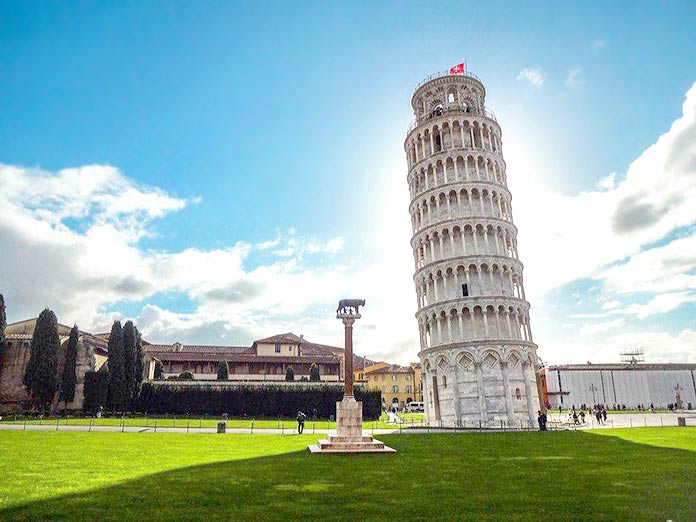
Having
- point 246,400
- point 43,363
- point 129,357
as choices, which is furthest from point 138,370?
point 246,400

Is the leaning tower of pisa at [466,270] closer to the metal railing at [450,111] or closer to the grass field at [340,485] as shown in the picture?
the metal railing at [450,111]

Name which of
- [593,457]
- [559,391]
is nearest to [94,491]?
[593,457]

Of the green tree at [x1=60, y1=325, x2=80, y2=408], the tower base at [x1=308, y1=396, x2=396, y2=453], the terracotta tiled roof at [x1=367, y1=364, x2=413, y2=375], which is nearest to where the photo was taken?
the tower base at [x1=308, y1=396, x2=396, y2=453]

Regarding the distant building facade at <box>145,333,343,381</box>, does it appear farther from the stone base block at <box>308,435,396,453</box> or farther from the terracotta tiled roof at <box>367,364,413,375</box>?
the stone base block at <box>308,435,396,453</box>

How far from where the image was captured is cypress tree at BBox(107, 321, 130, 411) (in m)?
52.3

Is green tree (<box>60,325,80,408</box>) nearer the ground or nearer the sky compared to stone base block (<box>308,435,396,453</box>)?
nearer the sky

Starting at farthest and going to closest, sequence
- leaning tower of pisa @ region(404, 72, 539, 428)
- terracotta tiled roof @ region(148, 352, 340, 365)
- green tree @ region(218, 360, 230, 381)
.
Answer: terracotta tiled roof @ region(148, 352, 340, 365) < green tree @ region(218, 360, 230, 381) < leaning tower of pisa @ region(404, 72, 539, 428)

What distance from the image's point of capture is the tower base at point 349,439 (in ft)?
68.1

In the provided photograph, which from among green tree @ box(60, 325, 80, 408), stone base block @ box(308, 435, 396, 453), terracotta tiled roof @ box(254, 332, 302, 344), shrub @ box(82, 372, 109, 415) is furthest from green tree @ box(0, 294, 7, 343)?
stone base block @ box(308, 435, 396, 453)

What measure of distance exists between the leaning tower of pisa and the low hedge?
12.0m

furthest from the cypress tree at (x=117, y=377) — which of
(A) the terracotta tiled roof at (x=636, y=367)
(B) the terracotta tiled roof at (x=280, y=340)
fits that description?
(A) the terracotta tiled roof at (x=636, y=367)

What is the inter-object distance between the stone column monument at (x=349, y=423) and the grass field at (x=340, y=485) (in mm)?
1776

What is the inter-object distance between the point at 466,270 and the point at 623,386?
56.0 m

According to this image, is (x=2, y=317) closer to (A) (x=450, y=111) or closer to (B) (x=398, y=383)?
(A) (x=450, y=111)
